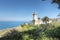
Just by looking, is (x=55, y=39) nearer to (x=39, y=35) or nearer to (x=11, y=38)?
(x=39, y=35)

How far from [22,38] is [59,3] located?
107 inches

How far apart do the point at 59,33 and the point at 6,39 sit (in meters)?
3.43

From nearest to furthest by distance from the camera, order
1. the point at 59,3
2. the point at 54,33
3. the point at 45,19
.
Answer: the point at 59,3 → the point at 54,33 → the point at 45,19

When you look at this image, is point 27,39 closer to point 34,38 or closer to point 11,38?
point 34,38

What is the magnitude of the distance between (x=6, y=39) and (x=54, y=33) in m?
3.06

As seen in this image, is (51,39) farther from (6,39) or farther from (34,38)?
(6,39)

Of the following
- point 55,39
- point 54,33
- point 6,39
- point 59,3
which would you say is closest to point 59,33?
point 54,33

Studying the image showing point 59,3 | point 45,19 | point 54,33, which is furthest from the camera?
point 45,19

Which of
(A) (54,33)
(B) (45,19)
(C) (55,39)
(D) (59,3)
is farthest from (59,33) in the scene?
(B) (45,19)

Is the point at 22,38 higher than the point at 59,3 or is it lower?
lower

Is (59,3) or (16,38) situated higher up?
(59,3)

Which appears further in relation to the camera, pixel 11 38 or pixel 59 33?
pixel 59 33

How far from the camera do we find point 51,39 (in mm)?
9336

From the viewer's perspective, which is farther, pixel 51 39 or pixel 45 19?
pixel 45 19
